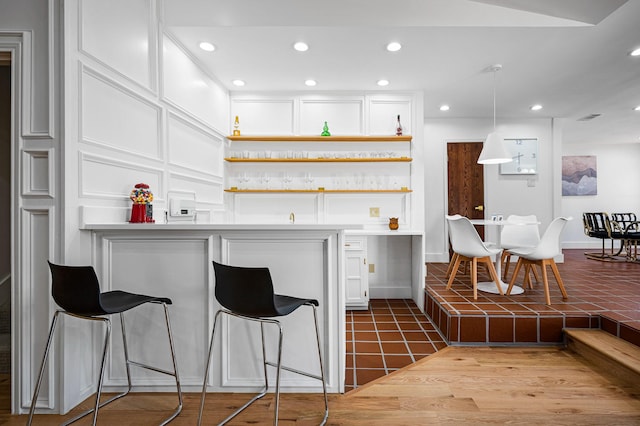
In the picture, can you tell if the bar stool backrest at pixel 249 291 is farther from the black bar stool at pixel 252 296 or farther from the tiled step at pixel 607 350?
the tiled step at pixel 607 350

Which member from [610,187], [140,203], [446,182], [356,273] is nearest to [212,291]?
[140,203]

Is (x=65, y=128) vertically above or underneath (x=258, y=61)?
underneath

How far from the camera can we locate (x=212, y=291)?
6.15 feet

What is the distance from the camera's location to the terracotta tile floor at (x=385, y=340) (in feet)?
7.04

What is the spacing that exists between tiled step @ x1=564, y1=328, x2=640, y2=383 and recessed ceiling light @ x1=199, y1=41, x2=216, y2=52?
3.91m

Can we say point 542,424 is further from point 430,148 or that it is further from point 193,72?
point 430,148

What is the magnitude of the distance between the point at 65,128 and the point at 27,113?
23 cm

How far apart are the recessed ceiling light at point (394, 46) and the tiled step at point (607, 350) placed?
282cm

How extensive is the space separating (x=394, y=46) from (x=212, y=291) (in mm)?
2614

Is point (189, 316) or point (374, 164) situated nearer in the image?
point (189, 316)

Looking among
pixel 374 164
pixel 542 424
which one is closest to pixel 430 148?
pixel 374 164

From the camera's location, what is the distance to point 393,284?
3803 mm

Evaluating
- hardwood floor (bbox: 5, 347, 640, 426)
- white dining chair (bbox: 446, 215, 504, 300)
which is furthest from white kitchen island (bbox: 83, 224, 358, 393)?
white dining chair (bbox: 446, 215, 504, 300)

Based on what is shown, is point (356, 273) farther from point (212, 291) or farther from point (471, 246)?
point (212, 291)
